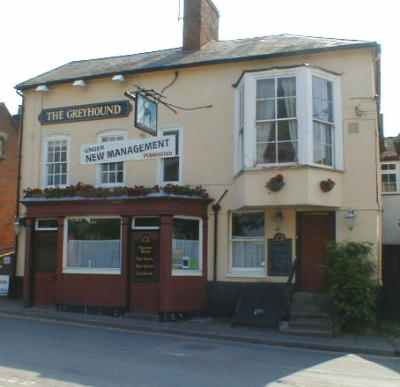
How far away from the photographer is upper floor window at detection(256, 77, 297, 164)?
14.2m

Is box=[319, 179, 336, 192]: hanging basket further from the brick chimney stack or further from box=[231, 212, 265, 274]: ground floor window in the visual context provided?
the brick chimney stack

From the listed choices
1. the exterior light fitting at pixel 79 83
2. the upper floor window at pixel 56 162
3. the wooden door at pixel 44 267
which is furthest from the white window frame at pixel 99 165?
the wooden door at pixel 44 267

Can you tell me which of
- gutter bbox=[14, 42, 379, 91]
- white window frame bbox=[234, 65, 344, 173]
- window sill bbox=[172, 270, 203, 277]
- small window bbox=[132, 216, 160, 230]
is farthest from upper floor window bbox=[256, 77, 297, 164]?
window sill bbox=[172, 270, 203, 277]

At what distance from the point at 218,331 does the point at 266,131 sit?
5336 mm

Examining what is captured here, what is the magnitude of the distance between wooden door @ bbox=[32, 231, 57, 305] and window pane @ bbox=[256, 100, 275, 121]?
24.3 feet

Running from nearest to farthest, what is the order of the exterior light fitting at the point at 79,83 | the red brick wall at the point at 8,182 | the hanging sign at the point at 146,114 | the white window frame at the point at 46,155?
the hanging sign at the point at 146,114, the exterior light fitting at the point at 79,83, the white window frame at the point at 46,155, the red brick wall at the point at 8,182

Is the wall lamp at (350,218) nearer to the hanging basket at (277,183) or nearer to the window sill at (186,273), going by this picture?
the hanging basket at (277,183)

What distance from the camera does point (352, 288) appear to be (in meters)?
13.0

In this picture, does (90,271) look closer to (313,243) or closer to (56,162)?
(56,162)

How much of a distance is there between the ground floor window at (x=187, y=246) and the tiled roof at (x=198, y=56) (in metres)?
4.89

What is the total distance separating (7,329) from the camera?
12.9 m

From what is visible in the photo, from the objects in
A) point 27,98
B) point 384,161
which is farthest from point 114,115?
point 384,161

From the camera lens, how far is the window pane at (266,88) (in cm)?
1454

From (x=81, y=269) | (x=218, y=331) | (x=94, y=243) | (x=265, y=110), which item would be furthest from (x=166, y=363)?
(x=265, y=110)
